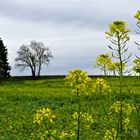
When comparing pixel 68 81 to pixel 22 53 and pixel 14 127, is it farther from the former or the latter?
pixel 22 53

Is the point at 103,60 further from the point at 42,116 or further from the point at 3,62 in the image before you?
the point at 3,62

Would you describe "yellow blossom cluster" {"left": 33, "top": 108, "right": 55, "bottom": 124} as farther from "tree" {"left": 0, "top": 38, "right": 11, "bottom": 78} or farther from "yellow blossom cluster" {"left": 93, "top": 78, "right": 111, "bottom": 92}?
"tree" {"left": 0, "top": 38, "right": 11, "bottom": 78}

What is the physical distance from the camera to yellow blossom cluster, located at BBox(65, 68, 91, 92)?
3.98m

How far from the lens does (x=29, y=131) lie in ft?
42.8

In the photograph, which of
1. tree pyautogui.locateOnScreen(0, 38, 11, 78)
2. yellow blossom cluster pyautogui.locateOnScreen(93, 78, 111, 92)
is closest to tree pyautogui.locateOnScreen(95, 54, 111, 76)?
yellow blossom cluster pyautogui.locateOnScreen(93, 78, 111, 92)

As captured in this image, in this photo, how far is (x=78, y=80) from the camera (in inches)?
158

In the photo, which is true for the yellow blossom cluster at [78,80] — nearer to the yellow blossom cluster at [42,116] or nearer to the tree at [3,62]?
the yellow blossom cluster at [42,116]

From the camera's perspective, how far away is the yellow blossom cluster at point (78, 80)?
13.0 feet

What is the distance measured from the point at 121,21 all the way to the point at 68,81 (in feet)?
2.19

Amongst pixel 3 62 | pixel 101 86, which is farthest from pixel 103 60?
pixel 3 62

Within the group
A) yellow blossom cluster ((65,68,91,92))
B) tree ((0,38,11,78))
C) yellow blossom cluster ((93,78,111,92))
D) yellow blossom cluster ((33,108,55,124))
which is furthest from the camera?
tree ((0,38,11,78))

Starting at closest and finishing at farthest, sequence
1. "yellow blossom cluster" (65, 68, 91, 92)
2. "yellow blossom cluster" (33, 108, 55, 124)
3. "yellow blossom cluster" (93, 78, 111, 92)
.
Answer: "yellow blossom cluster" (65, 68, 91, 92) → "yellow blossom cluster" (33, 108, 55, 124) → "yellow blossom cluster" (93, 78, 111, 92)

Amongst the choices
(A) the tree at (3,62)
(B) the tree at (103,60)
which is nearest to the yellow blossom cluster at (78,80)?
(B) the tree at (103,60)

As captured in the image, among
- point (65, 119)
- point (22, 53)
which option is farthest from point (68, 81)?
point (22, 53)
